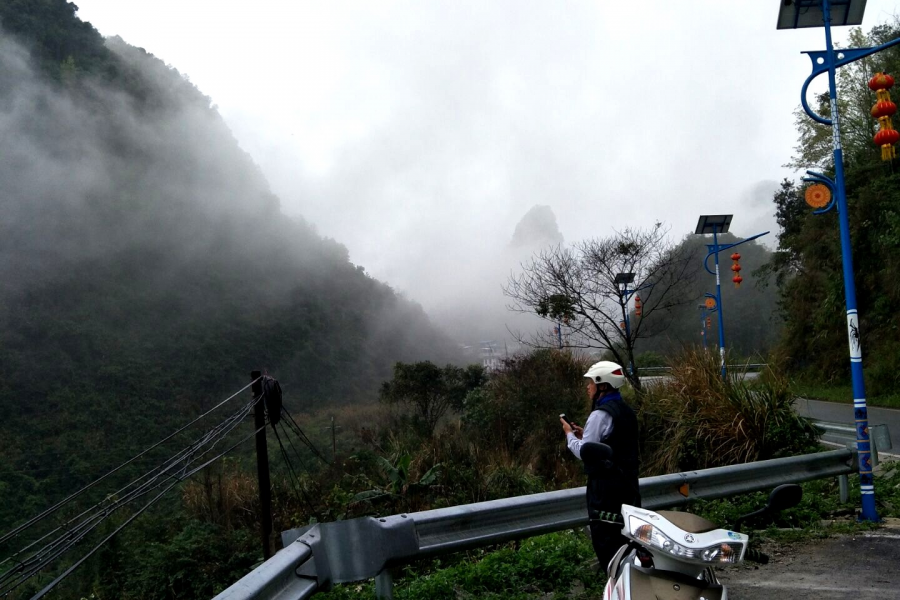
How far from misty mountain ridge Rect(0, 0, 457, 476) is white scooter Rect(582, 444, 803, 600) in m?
38.4

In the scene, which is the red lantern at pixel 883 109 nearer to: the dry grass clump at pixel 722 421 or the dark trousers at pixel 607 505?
the dry grass clump at pixel 722 421

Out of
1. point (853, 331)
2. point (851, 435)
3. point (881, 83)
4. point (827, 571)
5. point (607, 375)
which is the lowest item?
point (827, 571)

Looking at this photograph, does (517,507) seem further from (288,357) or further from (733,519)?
(288,357)

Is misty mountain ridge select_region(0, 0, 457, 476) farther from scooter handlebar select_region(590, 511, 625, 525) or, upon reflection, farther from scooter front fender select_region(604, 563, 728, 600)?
Answer: scooter front fender select_region(604, 563, 728, 600)

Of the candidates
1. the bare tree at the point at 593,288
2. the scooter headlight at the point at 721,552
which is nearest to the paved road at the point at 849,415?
the bare tree at the point at 593,288

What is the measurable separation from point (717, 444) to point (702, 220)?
50.7 feet

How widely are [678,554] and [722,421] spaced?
26.5 feet

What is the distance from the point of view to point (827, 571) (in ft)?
20.5

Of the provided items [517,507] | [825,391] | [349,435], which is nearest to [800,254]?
[825,391]

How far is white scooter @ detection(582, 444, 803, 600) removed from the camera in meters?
3.35

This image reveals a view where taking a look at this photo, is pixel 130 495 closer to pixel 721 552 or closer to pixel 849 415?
pixel 721 552

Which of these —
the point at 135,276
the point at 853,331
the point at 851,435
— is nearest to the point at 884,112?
Result: the point at 853,331

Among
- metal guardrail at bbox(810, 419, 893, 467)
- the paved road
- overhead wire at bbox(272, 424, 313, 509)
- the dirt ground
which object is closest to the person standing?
the dirt ground

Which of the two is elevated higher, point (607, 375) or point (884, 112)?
point (884, 112)
